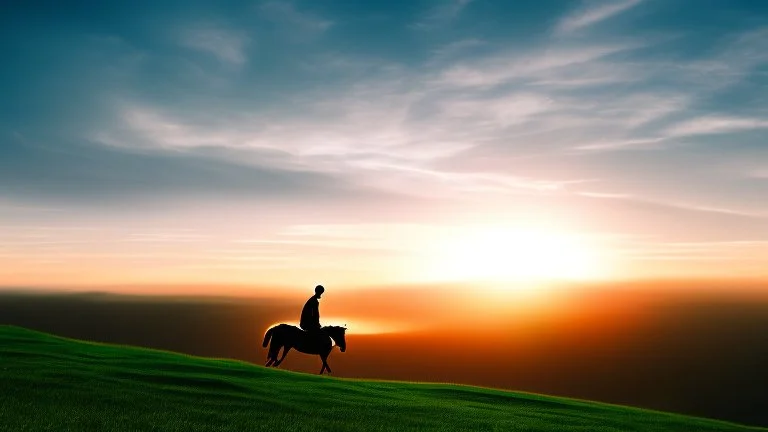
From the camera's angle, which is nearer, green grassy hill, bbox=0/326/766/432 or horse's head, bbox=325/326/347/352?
green grassy hill, bbox=0/326/766/432

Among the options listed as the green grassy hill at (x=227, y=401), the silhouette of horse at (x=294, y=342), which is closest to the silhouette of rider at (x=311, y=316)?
the silhouette of horse at (x=294, y=342)

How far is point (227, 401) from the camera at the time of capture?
1557cm

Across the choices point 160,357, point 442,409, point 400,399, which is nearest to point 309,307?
point 160,357

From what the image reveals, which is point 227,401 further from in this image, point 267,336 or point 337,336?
point 337,336

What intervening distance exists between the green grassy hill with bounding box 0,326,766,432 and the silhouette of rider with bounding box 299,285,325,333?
501 centimetres

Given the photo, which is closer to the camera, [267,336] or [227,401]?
[227,401]

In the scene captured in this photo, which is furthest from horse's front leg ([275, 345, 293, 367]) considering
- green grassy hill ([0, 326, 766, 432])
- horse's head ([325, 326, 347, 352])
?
green grassy hill ([0, 326, 766, 432])

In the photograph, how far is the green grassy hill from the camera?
12.6 meters

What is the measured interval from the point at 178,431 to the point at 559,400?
713 inches

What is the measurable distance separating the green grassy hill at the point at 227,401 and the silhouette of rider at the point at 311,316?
16.4 ft

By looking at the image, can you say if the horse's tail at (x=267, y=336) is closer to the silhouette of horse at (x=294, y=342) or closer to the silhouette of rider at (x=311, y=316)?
the silhouette of horse at (x=294, y=342)

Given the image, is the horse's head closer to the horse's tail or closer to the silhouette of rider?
the silhouette of rider

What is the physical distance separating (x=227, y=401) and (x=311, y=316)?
42.3 ft

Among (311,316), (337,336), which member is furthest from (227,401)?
(337,336)
